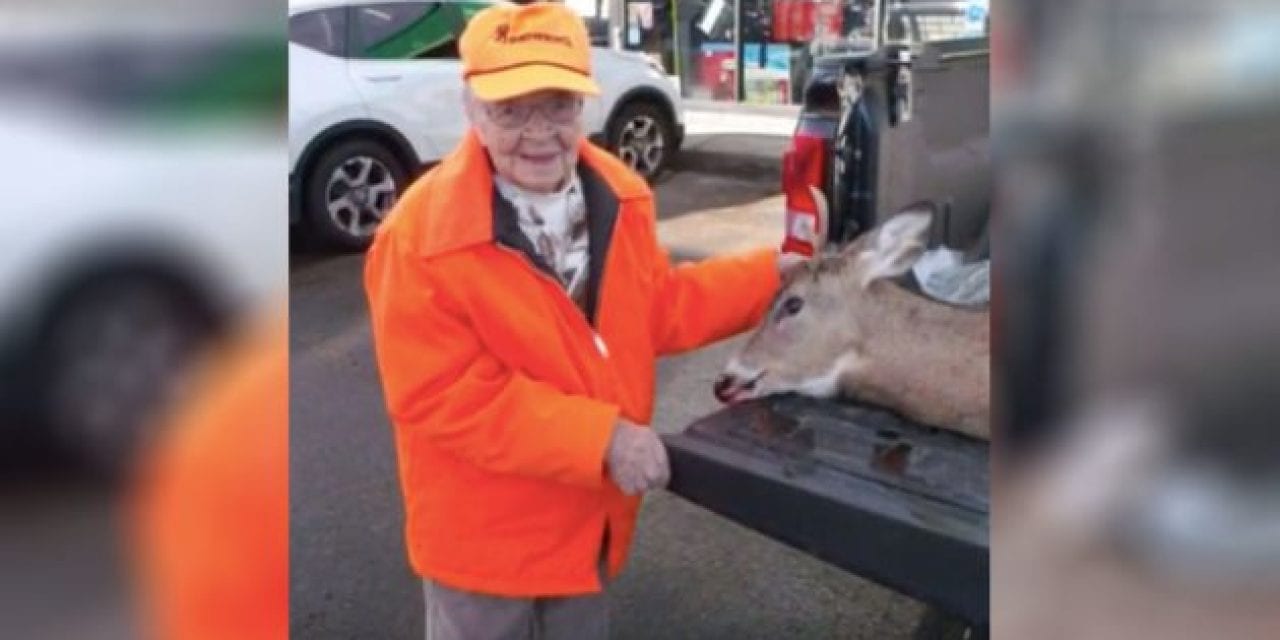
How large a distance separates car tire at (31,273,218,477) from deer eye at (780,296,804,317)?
66.1 inches

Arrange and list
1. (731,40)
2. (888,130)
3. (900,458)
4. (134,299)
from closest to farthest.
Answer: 1. (134,299)
2. (900,458)
3. (888,130)
4. (731,40)

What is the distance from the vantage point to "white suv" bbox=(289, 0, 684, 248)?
830cm

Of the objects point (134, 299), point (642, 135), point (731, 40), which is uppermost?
point (731, 40)

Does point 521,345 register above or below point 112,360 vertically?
below

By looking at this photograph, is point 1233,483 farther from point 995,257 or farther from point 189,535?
point 189,535

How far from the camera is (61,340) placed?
72 cm

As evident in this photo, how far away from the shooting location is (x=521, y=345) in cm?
198

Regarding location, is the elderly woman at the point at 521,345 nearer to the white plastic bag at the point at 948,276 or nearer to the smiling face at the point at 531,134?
the smiling face at the point at 531,134

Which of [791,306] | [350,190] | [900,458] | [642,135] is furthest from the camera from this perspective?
[642,135]

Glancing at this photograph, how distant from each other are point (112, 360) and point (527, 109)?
4.30 feet

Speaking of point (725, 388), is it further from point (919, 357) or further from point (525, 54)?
point (525, 54)

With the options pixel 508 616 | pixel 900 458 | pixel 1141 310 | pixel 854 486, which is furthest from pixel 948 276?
pixel 1141 310

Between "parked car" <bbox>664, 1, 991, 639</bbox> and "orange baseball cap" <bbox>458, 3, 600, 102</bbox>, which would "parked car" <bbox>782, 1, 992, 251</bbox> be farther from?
"orange baseball cap" <bbox>458, 3, 600, 102</bbox>

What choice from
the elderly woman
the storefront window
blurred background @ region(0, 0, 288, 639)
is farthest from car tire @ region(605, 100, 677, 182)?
blurred background @ region(0, 0, 288, 639)
